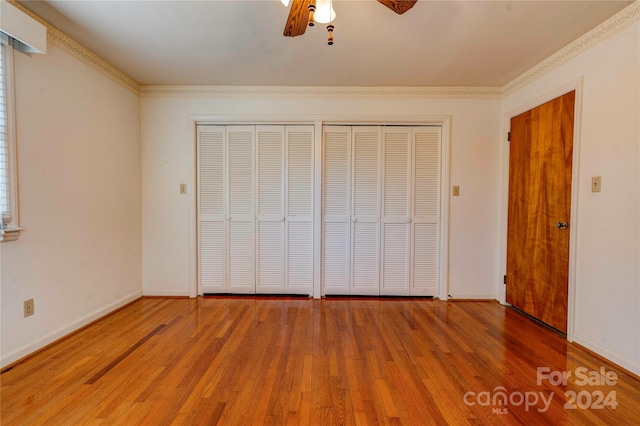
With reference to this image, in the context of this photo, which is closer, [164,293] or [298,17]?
[298,17]

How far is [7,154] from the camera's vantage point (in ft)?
6.19

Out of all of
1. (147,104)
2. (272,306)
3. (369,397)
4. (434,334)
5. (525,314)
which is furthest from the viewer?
(147,104)

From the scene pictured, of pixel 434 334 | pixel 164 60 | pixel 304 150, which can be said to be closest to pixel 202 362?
pixel 434 334

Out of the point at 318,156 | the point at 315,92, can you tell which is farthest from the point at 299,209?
the point at 315,92

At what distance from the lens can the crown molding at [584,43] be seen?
191 cm

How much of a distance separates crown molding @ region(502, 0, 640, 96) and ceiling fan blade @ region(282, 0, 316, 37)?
2.25 meters

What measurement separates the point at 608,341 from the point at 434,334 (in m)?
1.20

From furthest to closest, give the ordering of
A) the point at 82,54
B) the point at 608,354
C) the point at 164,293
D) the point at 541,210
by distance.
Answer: the point at 164,293
the point at 541,210
the point at 82,54
the point at 608,354

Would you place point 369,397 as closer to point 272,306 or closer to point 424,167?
point 272,306

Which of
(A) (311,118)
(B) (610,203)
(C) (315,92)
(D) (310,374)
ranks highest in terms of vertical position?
(C) (315,92)

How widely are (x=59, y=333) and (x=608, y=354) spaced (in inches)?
169

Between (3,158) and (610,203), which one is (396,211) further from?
(3,158)

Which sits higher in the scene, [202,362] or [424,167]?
[424,167]

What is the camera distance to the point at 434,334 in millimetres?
2436
